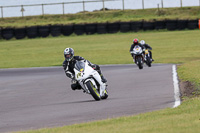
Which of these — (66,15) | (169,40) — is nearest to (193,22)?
(169,40)

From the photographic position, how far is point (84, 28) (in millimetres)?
47406

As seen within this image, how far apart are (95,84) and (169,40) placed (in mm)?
31380

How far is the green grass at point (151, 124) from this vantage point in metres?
7.03

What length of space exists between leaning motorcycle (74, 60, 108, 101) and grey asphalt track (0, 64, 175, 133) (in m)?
0.24

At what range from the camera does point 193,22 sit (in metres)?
45.1

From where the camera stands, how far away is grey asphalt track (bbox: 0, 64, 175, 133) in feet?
31.9

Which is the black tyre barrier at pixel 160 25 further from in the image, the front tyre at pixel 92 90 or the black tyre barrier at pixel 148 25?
the front tyre at pixel 92 90

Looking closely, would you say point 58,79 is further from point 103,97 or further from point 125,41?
point 125,41

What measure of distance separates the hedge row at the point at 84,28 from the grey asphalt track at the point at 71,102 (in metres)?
27.7

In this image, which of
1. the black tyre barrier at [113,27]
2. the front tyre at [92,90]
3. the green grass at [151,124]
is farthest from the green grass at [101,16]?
the green grass at [151,124]

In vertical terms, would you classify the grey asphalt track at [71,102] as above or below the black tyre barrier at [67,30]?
below

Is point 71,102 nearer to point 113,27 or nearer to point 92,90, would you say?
point 92,90

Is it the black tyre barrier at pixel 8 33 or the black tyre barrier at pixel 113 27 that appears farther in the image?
the black tyre barrier at pixel 8 33

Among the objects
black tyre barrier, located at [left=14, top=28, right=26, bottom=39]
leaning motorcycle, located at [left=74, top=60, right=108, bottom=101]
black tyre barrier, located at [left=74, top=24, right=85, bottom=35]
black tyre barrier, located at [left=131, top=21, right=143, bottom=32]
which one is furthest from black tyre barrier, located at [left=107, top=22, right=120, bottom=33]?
leaning motorcycle, located at [left=74, top=60, right=108, bottom=101]
